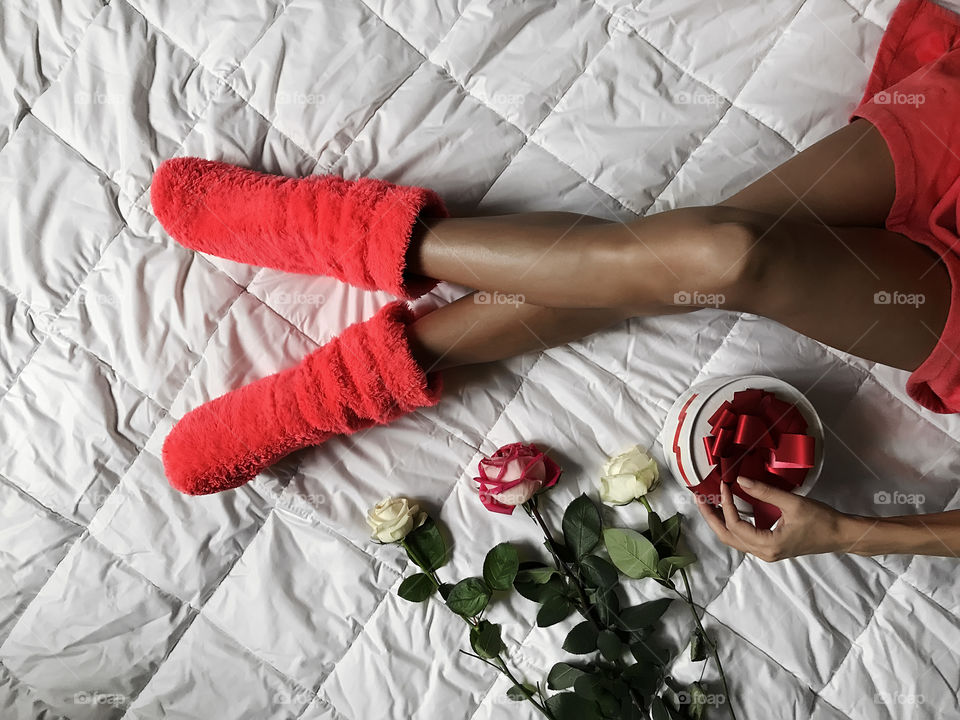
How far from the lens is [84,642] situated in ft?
3.00

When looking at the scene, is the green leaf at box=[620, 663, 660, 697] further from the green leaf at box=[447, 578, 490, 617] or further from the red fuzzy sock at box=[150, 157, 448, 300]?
the red fuzzy sock at box=[150, 157, 448, 300]

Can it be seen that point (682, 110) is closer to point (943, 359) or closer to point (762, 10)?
point (762, 10)

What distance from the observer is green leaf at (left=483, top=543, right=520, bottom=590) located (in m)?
0.89

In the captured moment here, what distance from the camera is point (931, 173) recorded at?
0.77m

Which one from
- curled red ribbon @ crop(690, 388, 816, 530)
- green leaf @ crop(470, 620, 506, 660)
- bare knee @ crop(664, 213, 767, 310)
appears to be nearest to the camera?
bare knee @ crop(664, 213, 767, 310)

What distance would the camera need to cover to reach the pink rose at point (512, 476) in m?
0.85

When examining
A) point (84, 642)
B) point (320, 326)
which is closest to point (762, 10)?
→ point (320, 326)

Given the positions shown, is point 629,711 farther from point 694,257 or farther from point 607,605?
point 694,257
